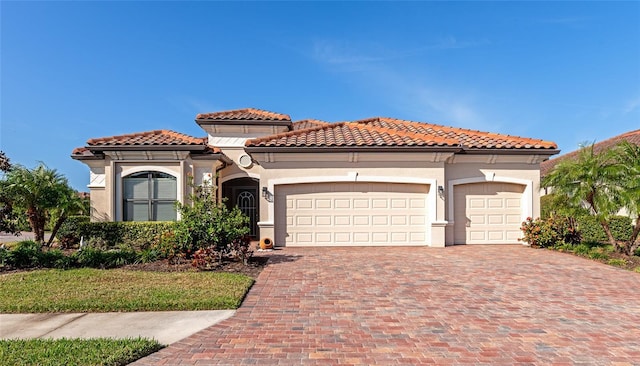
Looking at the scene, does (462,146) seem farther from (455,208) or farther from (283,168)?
(283,168)

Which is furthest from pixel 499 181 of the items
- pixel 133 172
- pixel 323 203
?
pixel 133 172

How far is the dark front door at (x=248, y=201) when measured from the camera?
1556 centimetres

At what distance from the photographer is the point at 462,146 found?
1279 centimetres

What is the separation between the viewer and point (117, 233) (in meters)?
12.6

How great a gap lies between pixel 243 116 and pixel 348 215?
6.89 m

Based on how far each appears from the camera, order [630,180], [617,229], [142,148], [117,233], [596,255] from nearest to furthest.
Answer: [630,180] < [596,255] < [117,233] < [142,148] < [617,229]

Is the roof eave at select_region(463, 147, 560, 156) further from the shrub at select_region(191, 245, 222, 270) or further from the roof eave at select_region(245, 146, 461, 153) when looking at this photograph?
the shrub at select_region(191, 245, 222, 270)

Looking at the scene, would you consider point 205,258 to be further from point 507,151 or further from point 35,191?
point 507,151

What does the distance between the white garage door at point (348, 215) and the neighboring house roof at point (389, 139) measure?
1.54 m

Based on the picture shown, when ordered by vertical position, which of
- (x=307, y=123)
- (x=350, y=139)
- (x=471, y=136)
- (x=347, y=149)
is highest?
(x=307, y=123)

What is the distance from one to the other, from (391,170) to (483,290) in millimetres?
6364

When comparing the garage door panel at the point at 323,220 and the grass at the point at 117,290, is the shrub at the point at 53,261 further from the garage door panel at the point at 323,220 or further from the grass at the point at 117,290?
the garage door panel at the point at 323,220

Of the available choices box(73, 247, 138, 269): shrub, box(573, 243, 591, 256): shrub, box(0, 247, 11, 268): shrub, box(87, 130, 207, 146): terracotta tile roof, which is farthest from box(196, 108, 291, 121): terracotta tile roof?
box(573, 243, 591, 256): shrub

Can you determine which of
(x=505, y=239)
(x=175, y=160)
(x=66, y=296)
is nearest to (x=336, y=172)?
(x=175, y=160)
